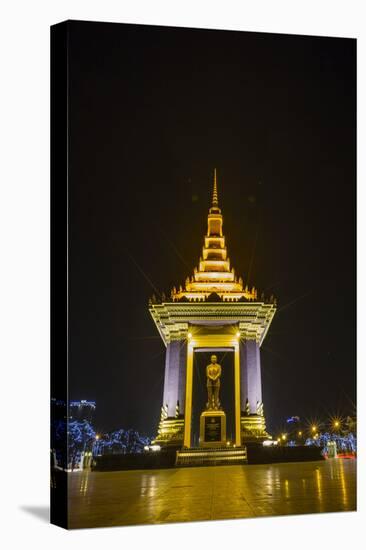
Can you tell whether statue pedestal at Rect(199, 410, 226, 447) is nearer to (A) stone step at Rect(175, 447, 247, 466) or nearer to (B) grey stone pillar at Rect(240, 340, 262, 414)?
(A) stone step at Rect(175, 447, 247, 466)

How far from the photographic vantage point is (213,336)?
16312 millimetres

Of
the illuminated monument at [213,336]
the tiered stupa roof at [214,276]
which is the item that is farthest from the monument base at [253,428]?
the tiered stupa roof at [214,276]

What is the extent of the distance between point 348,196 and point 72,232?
10.0ft

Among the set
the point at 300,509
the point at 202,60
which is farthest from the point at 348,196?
the point at 300,509

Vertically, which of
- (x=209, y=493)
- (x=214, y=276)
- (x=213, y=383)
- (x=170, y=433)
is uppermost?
(x=214, y=276)

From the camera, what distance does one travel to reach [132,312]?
51.4 feet

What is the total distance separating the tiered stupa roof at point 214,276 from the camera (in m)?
16.0

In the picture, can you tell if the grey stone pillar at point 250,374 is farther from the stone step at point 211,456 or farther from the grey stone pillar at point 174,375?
the grey stone pillar at point 174,375

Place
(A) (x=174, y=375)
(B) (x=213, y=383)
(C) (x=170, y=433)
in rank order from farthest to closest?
1. (B) (x=213, y=383)
2. (A) (x=174, y=375)
3. (C) (x=170, y=433)

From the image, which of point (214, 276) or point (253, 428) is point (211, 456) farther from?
point (214, 276)

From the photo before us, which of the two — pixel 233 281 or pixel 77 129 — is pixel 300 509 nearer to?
pixel 233 281

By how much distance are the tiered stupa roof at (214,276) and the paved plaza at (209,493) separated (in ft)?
5.60

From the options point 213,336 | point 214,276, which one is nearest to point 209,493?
point 213,336

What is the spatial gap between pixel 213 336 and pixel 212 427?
0.92 metres
